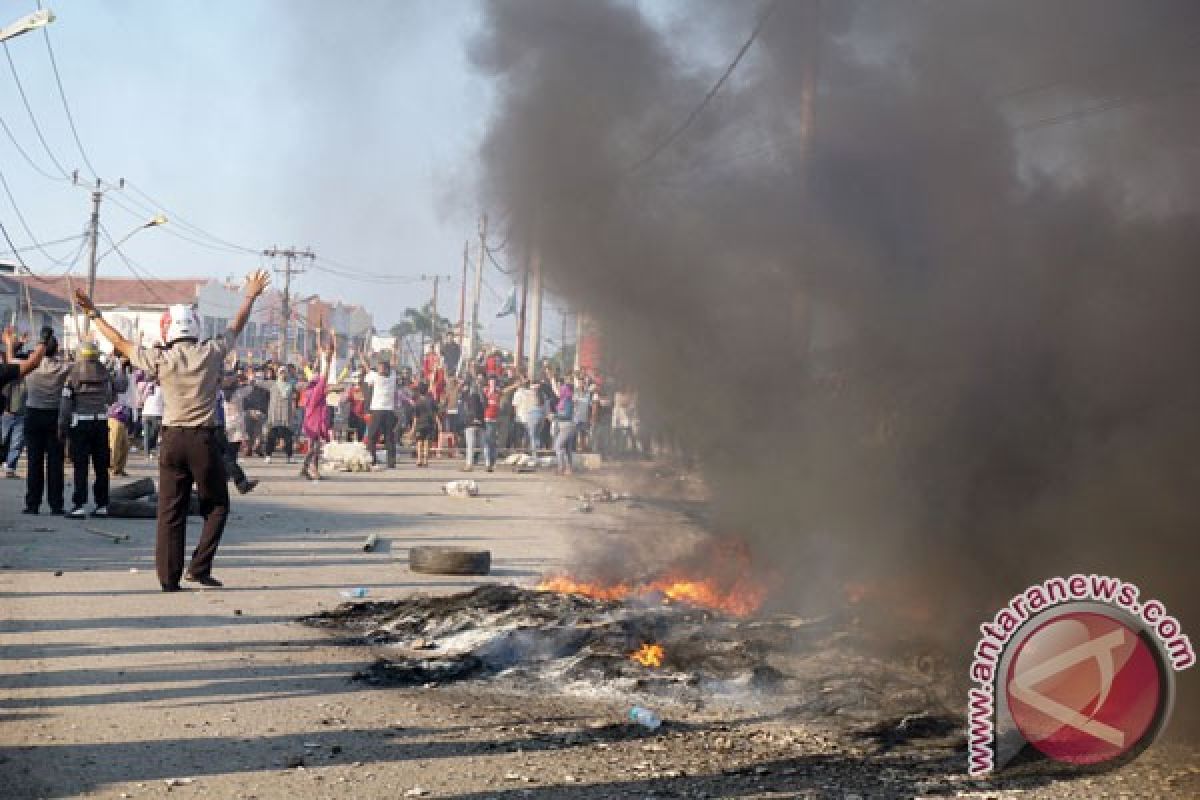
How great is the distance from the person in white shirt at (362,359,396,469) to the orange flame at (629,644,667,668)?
15.1 meters

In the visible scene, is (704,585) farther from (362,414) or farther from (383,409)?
(362,414)

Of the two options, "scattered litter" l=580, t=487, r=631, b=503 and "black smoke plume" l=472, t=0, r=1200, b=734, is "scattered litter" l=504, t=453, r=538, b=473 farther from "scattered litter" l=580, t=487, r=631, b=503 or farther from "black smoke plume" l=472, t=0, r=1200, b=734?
"black smoke plume" l=472, t=0, r=1200, b=734

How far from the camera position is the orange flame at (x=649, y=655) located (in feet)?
23.9

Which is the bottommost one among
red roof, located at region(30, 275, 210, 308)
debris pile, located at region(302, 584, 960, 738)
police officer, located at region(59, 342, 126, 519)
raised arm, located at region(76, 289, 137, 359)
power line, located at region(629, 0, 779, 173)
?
debris pile, located at region(302, 584, 960, 738)

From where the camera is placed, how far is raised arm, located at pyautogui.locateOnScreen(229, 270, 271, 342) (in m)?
8.31

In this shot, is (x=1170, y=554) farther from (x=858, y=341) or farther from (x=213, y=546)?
(x=213, y=546)

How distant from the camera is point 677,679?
699 cm

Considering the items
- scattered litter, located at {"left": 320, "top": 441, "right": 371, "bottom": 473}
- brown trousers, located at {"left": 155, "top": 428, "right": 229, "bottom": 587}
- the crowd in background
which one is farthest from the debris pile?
scattered litter, located at {"left": 320, "top": 441, "right": 371, "bottom": 473}

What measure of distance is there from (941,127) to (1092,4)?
5.21 ft

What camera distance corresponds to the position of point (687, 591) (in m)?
9.48

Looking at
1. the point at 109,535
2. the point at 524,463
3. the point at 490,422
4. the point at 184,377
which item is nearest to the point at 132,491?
the point at 109,535

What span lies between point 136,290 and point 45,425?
2138 inches

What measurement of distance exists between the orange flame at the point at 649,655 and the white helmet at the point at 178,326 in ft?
12.2

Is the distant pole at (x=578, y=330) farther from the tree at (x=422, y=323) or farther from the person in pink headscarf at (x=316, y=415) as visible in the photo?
the tree at (x=422, y=323)
